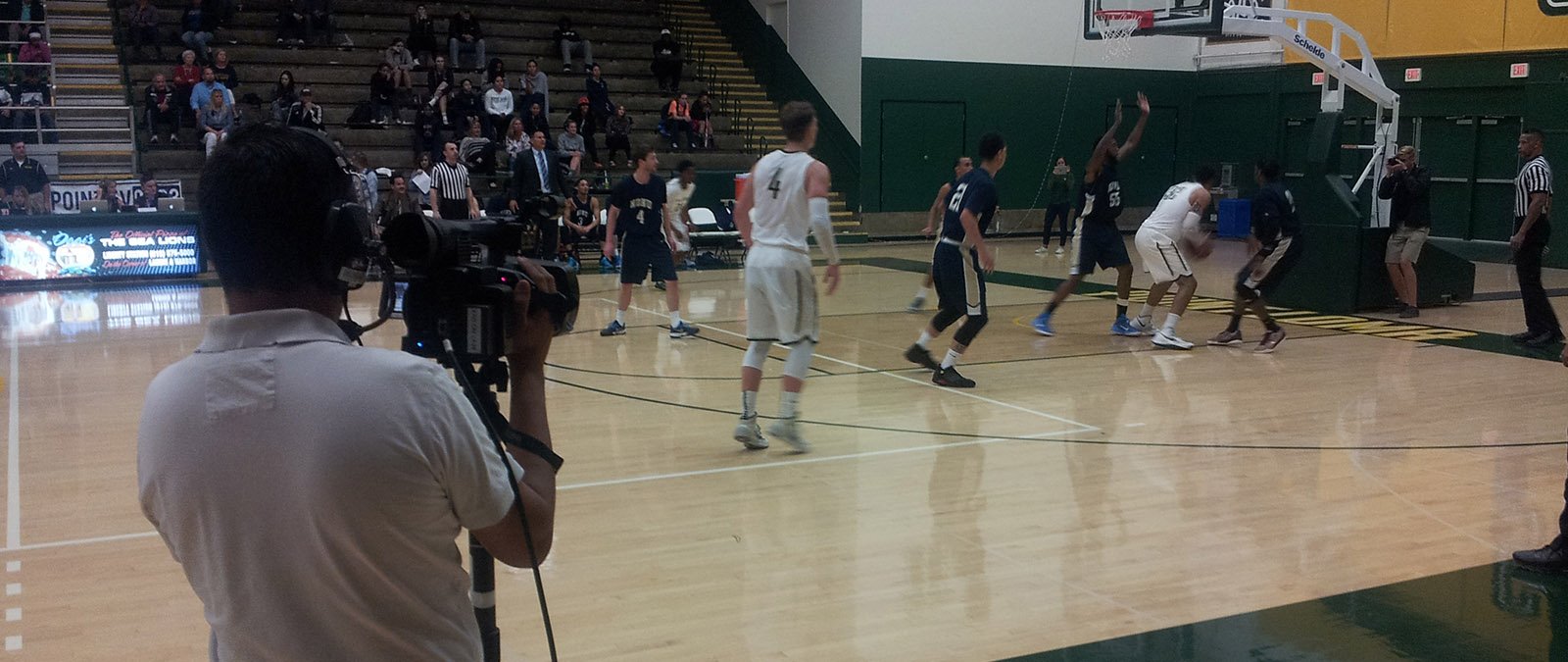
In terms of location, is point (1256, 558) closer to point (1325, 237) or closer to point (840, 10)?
point (1325, 237)

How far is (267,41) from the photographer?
22672 millimetres

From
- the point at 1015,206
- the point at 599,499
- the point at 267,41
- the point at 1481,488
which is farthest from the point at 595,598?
the point at 1015,206

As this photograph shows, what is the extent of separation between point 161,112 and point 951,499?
17723mm

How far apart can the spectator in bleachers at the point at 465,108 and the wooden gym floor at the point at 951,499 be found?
10.4 m

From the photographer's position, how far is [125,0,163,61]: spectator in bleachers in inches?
826

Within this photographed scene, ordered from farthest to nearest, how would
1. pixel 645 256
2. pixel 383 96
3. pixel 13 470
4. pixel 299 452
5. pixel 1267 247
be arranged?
pixel 383 96
pixel 645 256
pixel 1267 247
pixel 13 470
pixel 299 452

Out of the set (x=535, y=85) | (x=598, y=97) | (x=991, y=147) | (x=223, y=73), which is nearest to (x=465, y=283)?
(x=991, y=147)

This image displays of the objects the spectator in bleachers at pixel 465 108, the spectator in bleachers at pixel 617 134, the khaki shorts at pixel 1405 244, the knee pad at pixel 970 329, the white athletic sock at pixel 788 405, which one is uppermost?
the spectator in bleachers at pixel 465 108

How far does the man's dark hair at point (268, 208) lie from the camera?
5.55ft

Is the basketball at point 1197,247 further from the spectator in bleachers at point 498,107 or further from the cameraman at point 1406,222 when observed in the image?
the spectator in bleachers at point 498,107

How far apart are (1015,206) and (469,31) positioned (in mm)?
11665

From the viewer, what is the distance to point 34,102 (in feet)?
62.6

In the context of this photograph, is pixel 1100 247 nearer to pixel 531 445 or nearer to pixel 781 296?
pixel 781 296

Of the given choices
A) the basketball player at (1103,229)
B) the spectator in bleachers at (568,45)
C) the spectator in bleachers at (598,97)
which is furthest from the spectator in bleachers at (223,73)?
the basketball player at (1103,229)
